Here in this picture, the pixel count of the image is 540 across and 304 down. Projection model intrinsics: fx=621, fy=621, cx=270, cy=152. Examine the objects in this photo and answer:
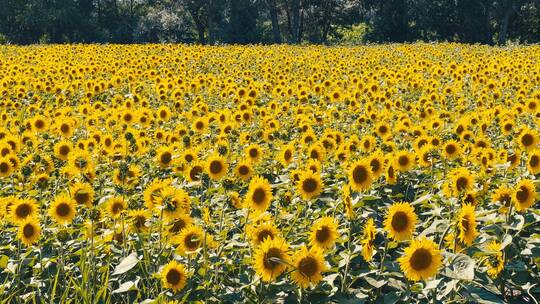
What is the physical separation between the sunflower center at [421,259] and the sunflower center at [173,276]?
4.10 ft

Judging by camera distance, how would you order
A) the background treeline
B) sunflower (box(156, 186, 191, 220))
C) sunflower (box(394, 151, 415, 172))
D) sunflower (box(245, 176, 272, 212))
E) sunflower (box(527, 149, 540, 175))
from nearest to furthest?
sunflower (box(156, 186, 191, 220)), sunflower (box(245, 176, 272, 212)), sunflower (box(527, 149, 540, 175)), sunflower (box(394, 151, 415, 172)), the background treeline

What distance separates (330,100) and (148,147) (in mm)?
4897

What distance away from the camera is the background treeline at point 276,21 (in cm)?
4841

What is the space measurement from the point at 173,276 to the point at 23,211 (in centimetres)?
147

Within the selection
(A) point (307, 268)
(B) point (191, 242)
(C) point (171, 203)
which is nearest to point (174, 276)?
(B) point (191, 242)

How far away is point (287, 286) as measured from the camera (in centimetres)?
319


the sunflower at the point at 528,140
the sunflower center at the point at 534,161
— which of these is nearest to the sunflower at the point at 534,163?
the sunflower center at the point at 534,161

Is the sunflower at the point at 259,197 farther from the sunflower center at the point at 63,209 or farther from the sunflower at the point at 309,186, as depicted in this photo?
the sunflower center at the point at 63,209

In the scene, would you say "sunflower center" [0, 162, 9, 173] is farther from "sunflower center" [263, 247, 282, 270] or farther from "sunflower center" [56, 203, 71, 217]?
"sunflower center" [263, 247, 282, 270]

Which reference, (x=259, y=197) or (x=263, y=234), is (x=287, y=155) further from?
(x=263, y=234)

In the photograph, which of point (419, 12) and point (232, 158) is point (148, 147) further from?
point (419, 12)

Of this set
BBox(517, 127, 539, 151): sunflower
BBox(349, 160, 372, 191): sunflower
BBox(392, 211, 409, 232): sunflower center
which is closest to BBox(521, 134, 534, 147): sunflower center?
BBox(517, 127, 539, 151): sunflower

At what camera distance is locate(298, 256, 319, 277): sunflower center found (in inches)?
115

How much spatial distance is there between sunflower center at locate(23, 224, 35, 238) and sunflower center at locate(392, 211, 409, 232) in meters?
2.29
